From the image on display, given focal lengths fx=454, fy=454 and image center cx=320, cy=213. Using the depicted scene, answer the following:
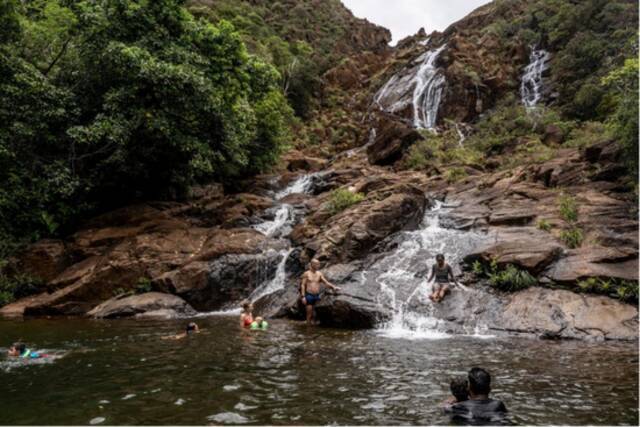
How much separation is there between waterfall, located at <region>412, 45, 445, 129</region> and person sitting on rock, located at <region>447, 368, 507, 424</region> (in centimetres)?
3504

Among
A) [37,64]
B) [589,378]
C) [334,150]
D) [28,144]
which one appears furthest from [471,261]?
[334,150]

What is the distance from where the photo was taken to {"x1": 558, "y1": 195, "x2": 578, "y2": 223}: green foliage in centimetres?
1564

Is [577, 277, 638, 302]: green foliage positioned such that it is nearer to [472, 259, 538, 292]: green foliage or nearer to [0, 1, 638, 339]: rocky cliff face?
[0, 1, 638, 339]: rocky cliff face

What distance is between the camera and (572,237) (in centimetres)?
1423

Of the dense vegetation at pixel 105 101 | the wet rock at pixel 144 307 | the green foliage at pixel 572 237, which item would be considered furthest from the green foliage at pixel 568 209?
the dense vegetation at pixel 105 101

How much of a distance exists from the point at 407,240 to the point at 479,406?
11.6 m

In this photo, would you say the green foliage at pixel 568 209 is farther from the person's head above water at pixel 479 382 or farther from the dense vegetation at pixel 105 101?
the dense vegetation at pixel 105 101

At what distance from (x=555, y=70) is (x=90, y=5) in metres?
34.4

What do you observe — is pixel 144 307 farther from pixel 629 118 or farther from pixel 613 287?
pixel 629 118

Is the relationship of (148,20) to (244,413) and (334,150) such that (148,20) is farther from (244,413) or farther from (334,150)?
(334,150)

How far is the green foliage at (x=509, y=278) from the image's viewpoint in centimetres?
1304

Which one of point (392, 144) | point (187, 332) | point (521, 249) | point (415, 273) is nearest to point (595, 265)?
point (521, 249)

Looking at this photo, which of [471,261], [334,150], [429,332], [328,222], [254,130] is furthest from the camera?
[334,150]

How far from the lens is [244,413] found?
583cm
